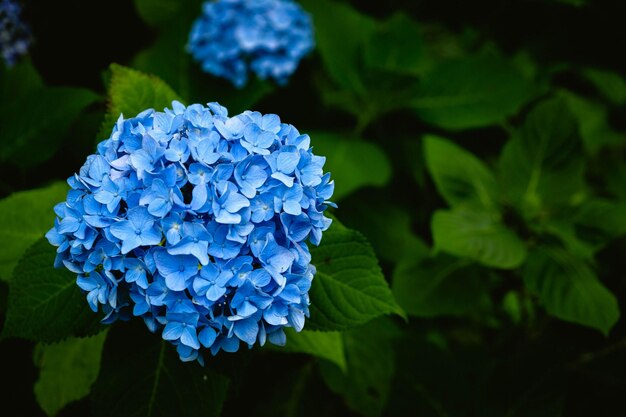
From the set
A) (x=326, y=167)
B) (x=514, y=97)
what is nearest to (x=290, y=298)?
(x=326, y=167)

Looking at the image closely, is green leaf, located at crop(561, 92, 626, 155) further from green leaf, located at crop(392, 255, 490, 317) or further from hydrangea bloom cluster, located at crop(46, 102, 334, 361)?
hydrangea bloom cluster, located at crop(46, 102, 334, 361)

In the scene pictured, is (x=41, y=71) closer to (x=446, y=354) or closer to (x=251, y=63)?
(x=251, y=63)

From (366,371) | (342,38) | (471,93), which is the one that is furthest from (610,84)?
(366,371)

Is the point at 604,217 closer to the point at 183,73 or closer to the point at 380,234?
the point at 380,234

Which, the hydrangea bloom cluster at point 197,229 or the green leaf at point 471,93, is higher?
the hydrangea bloom cluster at point 197,229

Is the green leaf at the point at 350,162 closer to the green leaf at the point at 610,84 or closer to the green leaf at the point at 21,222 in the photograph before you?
the green leaf at the point at 21,222

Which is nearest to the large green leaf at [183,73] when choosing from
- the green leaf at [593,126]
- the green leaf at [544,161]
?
the green leaf at [544,161]
